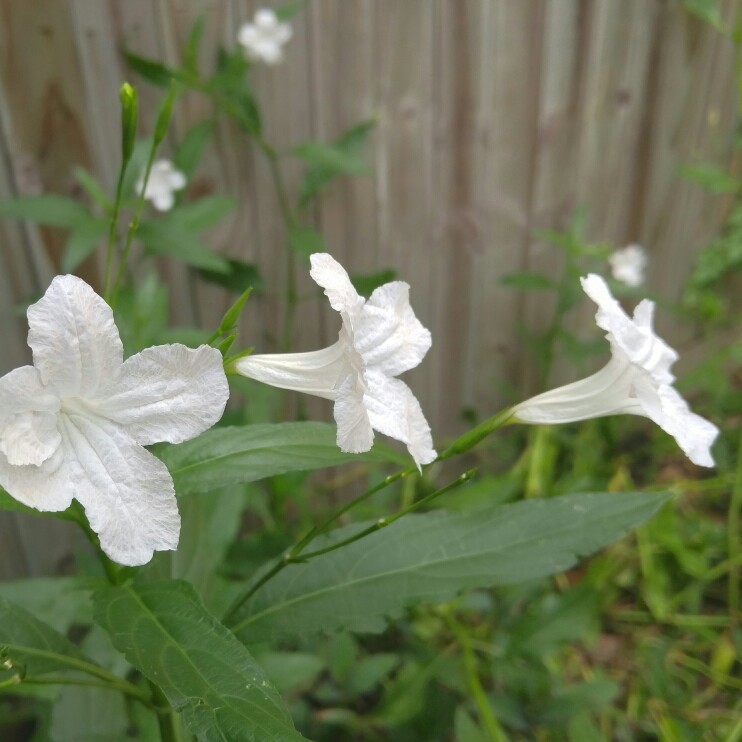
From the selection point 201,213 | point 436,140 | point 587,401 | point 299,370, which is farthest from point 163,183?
point 587,401

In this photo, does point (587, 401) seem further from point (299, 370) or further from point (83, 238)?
point (83, 238)

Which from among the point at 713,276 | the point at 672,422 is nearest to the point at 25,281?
the point at 672,422

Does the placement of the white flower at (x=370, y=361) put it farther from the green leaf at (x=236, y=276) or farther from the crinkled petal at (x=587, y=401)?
the green leaf at (x=236, y=276)

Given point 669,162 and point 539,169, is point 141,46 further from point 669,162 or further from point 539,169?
point 669,162

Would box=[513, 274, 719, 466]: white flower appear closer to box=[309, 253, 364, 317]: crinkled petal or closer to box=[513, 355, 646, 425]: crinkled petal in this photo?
box=[513, 355, 646, 425]: crinkled petal

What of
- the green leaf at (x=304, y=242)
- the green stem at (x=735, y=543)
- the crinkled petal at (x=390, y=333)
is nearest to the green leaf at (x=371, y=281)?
the green leaf at (x=304, y=242)
